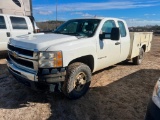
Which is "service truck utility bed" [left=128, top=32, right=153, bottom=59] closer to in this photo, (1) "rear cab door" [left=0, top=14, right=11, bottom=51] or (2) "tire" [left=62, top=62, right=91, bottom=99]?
(2) "tire" [left=62, top=62, right=91, bottom=99]

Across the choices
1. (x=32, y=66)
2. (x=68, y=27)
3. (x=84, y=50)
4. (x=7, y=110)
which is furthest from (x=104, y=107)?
(x=68, y=27)

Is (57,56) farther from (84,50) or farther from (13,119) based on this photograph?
(13,119)

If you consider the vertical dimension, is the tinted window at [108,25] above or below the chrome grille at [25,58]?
above

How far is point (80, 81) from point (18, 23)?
5.48m

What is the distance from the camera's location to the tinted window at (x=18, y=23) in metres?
8.38

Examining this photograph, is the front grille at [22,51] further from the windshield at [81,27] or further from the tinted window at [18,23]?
the tinted window at [18,23]

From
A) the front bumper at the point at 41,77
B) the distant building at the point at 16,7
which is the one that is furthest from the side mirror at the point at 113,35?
the distant building at the point at 16,7

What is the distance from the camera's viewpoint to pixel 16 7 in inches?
441

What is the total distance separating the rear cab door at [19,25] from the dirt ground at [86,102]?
3089mm

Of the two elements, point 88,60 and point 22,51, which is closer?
point 22,51

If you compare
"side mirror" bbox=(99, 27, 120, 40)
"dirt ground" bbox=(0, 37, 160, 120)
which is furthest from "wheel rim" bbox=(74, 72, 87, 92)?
"side mirror" bbox=(99, 27, 120, 40)

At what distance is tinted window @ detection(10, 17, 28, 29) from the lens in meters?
8.38

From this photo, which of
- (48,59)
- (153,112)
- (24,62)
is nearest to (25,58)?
(24,62)

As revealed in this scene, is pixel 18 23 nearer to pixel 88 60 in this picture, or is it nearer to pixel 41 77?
pixel 88 60
